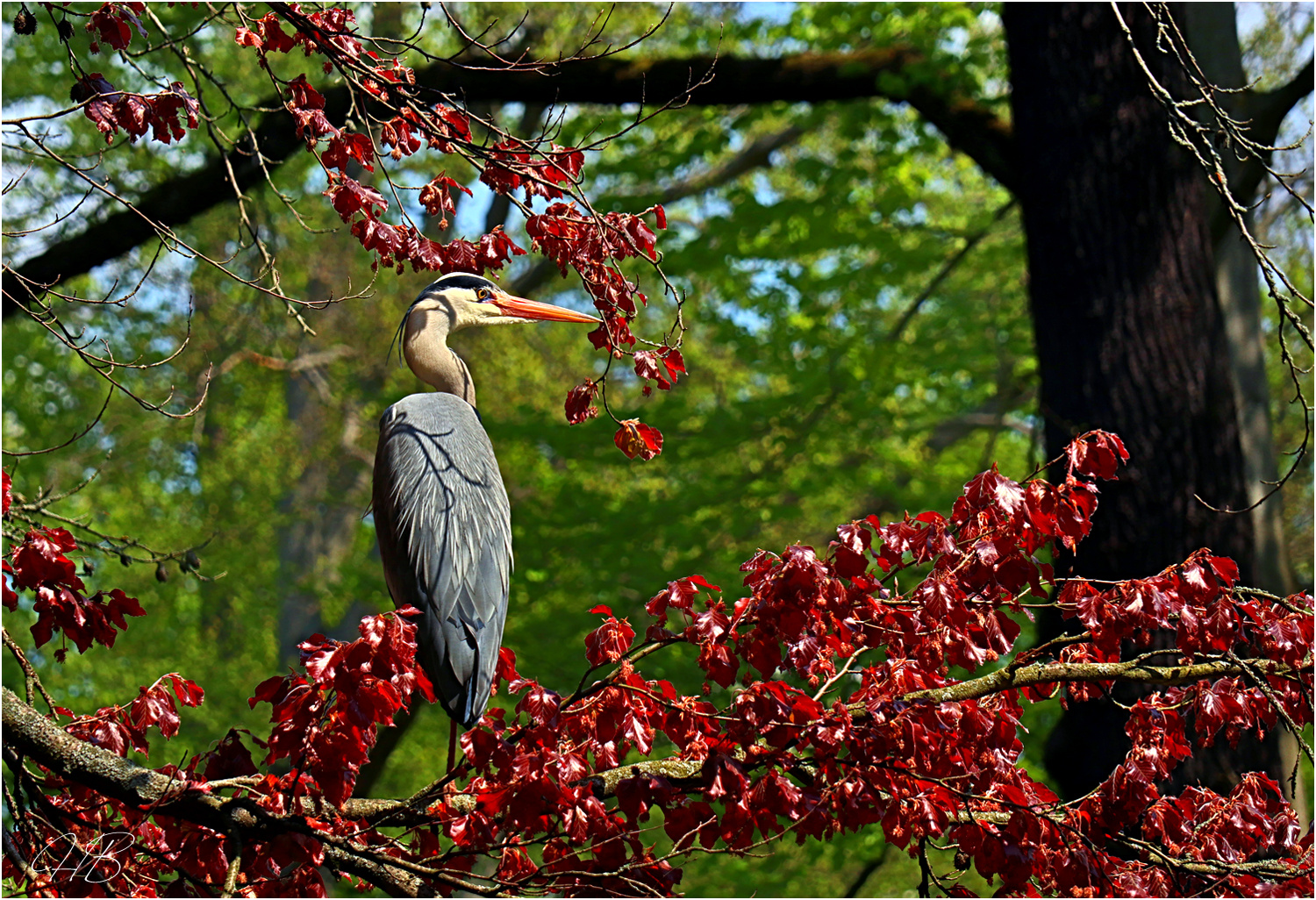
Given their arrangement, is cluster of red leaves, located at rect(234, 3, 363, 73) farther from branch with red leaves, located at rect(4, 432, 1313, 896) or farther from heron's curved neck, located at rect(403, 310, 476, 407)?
branch with red leaves, located at rect(4, 432, 1313, 896)

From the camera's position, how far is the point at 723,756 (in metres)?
2.45

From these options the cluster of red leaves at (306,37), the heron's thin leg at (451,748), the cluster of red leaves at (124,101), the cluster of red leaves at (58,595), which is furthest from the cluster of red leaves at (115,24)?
the heron's thin leg at (451,748)

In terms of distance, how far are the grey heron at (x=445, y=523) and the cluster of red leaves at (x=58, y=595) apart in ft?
2.55

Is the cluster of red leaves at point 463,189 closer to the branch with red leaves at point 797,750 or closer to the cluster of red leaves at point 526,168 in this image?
the cluster of red leaves at point 526,168

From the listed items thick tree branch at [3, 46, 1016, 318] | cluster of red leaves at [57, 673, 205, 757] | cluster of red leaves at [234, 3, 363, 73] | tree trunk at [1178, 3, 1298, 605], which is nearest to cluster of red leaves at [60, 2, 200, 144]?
cluster of red leaves at [234, 3, 363, 73]

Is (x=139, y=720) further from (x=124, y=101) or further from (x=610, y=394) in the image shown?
(x=610, y=394)

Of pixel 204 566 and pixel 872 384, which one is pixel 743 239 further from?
pixel 204 566

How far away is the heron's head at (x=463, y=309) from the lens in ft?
13.7

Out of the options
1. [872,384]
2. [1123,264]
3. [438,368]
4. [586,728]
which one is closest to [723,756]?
[586,728]

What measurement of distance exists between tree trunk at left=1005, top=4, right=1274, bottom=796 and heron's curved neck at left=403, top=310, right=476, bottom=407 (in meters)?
2.73

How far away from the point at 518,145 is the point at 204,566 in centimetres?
1083

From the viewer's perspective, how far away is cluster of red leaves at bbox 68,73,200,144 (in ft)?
9.53

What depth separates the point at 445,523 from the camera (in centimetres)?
354

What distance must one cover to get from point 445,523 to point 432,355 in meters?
0.85
